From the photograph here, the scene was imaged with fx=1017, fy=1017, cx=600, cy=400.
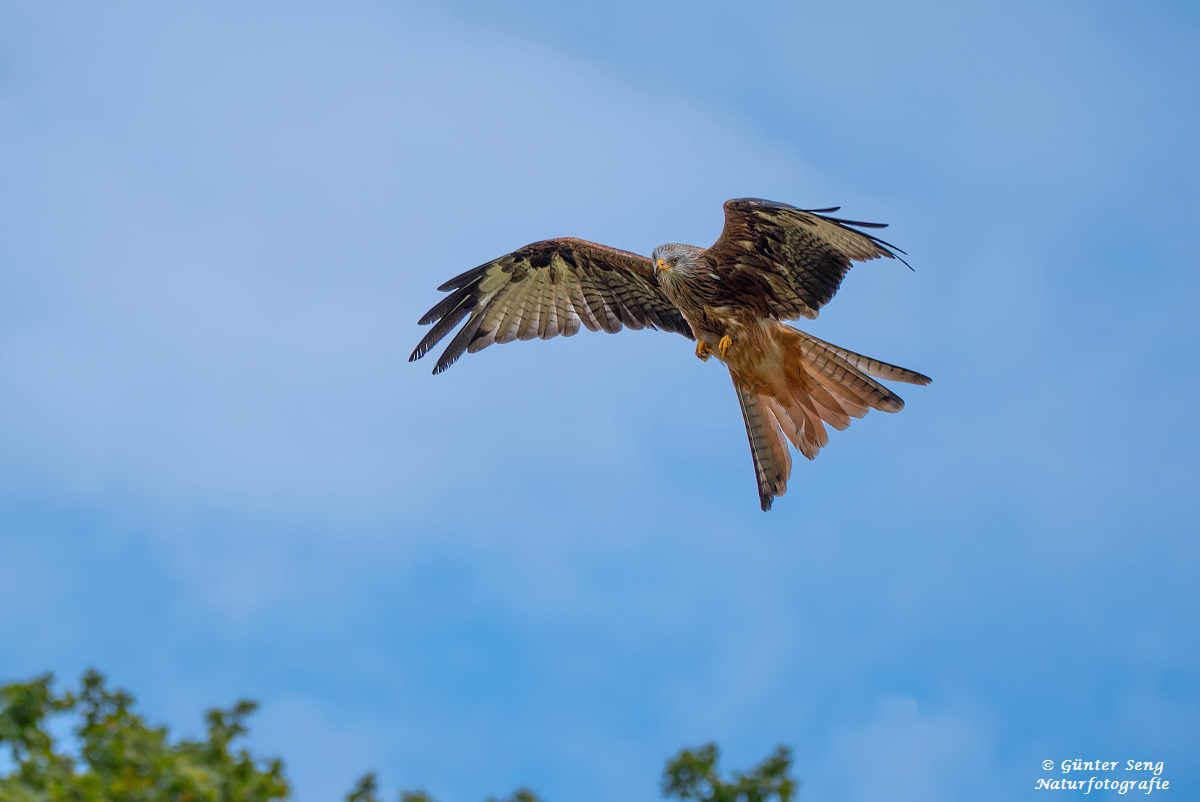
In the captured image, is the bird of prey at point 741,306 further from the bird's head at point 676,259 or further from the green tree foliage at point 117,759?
the green tree foliage at point 117,759

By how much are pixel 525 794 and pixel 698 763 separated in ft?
2.72

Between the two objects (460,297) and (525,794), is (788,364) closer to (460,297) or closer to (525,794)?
(460,297)

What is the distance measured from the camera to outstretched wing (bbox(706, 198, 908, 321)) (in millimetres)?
7906

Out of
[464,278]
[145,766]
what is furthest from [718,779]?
[464,278]

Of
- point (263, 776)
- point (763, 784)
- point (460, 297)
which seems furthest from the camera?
point (460, 297)

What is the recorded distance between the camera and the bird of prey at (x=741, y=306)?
829 centimetres

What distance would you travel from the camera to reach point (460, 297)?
10.0 metres

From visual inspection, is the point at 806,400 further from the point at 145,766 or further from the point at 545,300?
the point at 145,766

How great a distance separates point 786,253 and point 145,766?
6.15m

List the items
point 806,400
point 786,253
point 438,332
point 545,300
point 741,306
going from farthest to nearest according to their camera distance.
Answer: point 545,300 < point 438,332 < point 741,306 < point 806,400 < point 786,253

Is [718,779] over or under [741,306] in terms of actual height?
under

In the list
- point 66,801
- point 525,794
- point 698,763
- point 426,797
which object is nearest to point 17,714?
point 66,801

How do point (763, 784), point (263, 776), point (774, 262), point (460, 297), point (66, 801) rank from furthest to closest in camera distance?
point (460, 297) → point (774, 262) → point (763, 784) → point (263, 776) → point (66, 801)

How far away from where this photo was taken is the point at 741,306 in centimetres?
888
